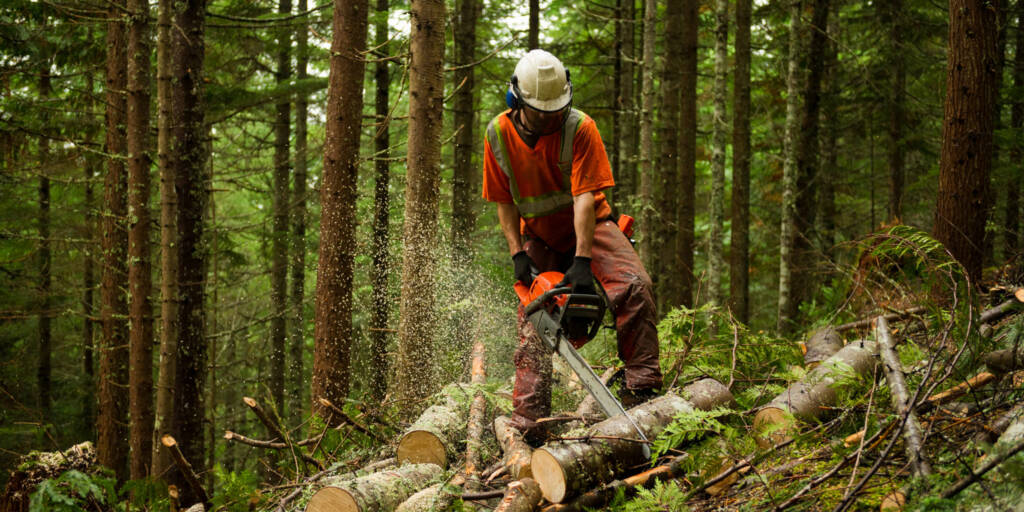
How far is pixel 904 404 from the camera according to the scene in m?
2.69

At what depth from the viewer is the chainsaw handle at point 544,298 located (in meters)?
3.78

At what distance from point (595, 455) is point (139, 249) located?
729cm

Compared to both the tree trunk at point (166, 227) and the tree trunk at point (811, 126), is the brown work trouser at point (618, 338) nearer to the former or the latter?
the tree trunk at point (166, 227)

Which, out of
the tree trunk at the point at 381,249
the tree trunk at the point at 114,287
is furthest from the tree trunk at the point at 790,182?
the tree trunk at the point at 114,287

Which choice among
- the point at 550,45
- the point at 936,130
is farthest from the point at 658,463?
the point at 936,130

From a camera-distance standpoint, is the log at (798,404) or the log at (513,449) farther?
the log at (513,449)

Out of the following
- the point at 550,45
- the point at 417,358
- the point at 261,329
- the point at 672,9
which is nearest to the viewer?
the point at 417,358

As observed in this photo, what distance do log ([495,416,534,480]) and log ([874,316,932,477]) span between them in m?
1.70

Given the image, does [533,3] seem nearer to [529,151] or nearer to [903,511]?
[529,151]

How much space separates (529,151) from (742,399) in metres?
2.29

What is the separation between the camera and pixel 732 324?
5168 mm

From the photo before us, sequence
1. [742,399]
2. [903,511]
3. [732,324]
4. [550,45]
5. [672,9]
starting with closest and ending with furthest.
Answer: [903,511] → [742,399] → [732,324] → [672,9] → [550,45]

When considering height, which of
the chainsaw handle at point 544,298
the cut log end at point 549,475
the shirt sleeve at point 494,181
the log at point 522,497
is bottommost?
the log at point 522,497

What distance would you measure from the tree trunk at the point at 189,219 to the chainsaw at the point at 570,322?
4728 millimetres
